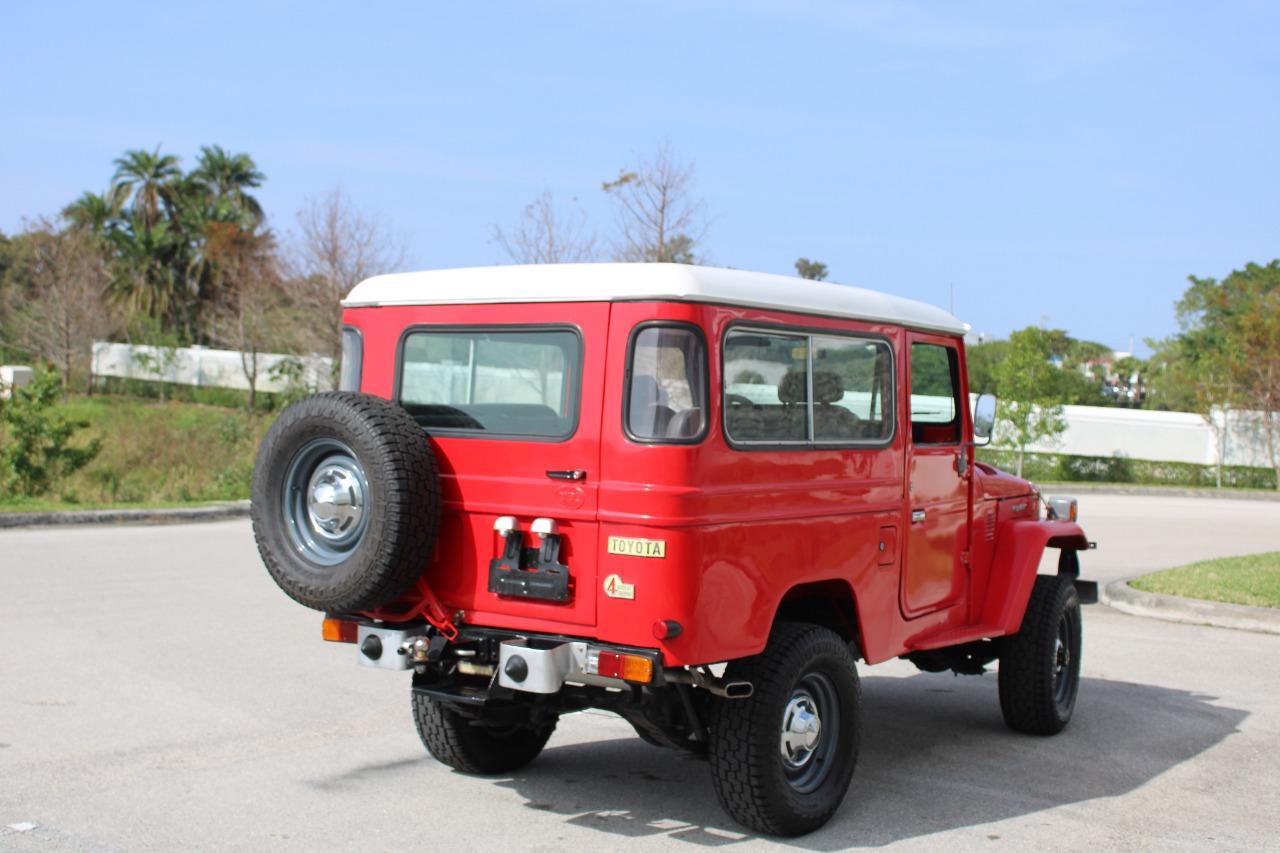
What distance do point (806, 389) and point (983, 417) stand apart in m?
1.78

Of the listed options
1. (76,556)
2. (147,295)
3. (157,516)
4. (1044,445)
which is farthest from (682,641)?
(147,295)

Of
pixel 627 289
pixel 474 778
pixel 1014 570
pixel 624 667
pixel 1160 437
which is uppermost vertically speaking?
pixel 1160 437

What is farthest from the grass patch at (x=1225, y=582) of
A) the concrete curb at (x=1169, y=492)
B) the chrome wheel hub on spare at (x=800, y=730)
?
the concrete curb at (x=1169, y=492)

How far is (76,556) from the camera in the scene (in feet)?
44.6

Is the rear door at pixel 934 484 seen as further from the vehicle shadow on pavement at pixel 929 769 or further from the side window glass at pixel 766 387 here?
the side window glass at pixel 766 387

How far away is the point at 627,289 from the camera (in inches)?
213

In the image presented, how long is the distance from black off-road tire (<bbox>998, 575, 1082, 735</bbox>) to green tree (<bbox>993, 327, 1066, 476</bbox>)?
23.3 meters

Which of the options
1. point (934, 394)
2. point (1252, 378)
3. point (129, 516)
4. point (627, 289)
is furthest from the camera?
point (1252, 378)

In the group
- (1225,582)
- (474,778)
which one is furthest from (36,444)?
(1225,582)

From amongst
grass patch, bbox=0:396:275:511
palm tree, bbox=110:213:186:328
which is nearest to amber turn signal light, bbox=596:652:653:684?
grass patch, bbox=0:396:275:511

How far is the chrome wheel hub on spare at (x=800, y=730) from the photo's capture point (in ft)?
18.9

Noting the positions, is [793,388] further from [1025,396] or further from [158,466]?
[1025,396]

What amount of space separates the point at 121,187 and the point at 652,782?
59.7 meters

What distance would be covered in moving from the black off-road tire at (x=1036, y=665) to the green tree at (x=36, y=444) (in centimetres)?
1534
